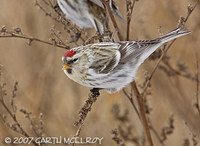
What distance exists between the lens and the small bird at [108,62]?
9.13 feet

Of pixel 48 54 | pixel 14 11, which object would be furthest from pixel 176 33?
pixel 14 11

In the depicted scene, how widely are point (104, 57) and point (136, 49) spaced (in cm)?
29

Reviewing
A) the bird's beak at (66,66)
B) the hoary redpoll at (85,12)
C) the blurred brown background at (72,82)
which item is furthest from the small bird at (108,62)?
the blurred brown background at (72,82)

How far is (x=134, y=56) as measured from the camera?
288 centimetres

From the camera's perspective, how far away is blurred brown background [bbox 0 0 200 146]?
4.21 m

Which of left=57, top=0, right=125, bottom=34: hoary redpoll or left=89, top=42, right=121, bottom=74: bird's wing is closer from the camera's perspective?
left=89, top=42, right=121, bottom=74: bird's wing

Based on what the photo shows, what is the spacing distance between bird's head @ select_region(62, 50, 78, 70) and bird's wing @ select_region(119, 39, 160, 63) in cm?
41

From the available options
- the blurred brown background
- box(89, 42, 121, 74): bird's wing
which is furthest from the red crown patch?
the blurred brown background

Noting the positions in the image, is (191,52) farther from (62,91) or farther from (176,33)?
(176,33)

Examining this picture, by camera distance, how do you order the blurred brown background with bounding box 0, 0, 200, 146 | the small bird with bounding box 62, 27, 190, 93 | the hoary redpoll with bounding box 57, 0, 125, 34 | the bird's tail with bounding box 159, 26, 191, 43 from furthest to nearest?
the blurred brown background with bounding box 0, 0, 200, 146 < the hoary redpoll with bounding box 57, 0, 125, 34 < the small bird with bounding box 62, 27, 190, 93 < the bird's tail with bounding box 159, 26, 191, 43

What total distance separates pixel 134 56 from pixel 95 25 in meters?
0.91

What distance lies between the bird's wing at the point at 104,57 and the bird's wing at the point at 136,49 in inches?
2.1

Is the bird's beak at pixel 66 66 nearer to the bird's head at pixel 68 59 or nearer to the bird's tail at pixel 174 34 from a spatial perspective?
the bird's head at pixel 68 59

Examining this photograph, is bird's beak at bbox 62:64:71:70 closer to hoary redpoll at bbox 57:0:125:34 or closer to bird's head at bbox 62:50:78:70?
bird's head at bbox 62:50:78:70
